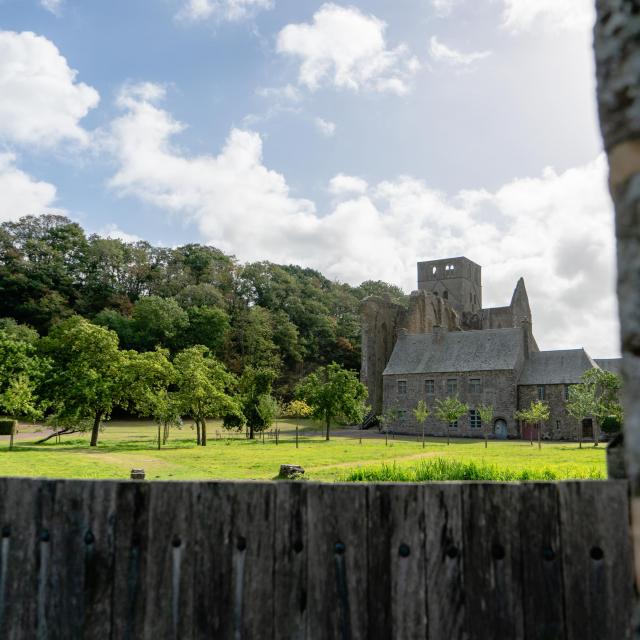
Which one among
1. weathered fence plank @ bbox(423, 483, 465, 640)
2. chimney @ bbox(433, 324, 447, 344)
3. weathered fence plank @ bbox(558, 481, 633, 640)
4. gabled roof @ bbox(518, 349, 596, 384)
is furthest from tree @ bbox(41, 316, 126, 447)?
gabled roof @ bbox(518, 349, 596, 384)

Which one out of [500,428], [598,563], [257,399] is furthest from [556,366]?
[598,563]

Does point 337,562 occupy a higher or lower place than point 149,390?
lower

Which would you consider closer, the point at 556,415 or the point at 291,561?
the point at 291,561

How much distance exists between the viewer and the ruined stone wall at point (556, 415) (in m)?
51.7

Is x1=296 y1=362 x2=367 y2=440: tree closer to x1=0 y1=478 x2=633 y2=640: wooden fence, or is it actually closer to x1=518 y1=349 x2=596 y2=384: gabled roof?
x1=518 y1=349 x2=596 y2=384: gabled roof

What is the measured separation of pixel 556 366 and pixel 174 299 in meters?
45.2

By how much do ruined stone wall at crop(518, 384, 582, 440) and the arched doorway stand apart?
2048 mm

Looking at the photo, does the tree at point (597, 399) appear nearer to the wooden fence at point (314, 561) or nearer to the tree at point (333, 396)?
the tree at point (333, 396)

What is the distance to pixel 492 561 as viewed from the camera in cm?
275

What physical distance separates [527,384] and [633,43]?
5689 cm

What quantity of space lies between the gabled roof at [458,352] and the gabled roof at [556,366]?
1455 mm

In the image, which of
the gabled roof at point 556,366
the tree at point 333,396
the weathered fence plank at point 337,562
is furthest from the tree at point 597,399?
the weathered fence plank at point 337,562

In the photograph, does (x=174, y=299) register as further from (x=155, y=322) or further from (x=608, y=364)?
(x=608, y=364)

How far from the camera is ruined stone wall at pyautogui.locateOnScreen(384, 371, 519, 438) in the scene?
55.2m
